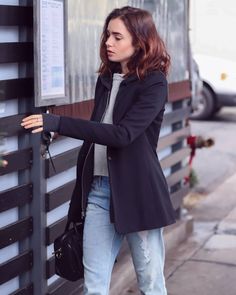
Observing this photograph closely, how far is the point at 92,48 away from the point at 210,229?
2.91 m

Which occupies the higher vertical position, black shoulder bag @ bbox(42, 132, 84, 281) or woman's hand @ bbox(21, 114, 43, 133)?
woman's hand @ bbox(21, 114, 43, 133)

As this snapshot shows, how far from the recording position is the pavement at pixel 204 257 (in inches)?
208

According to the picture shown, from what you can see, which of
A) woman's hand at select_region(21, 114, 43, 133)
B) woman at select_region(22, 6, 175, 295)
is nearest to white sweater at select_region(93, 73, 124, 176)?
woman at select_region(22, 6, 175, 295)

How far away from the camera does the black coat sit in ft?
11.2

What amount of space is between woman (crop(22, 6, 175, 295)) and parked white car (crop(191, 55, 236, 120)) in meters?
10.1

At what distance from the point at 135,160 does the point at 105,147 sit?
16 centimetres

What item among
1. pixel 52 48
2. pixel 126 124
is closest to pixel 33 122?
pixel 126 124

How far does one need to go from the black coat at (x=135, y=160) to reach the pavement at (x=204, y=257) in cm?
164

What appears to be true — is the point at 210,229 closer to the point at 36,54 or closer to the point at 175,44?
the point at 175,44

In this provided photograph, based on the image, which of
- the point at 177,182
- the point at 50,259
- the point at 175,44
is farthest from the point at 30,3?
the point at 177,182

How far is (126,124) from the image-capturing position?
3.37m

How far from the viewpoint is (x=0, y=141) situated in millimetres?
3035

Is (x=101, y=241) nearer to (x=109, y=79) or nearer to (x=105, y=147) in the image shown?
(x=105, y=147)

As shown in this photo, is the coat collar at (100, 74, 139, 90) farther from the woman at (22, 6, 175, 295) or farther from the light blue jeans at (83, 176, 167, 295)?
the light blue jeans at (83, 176, 167, 295)
